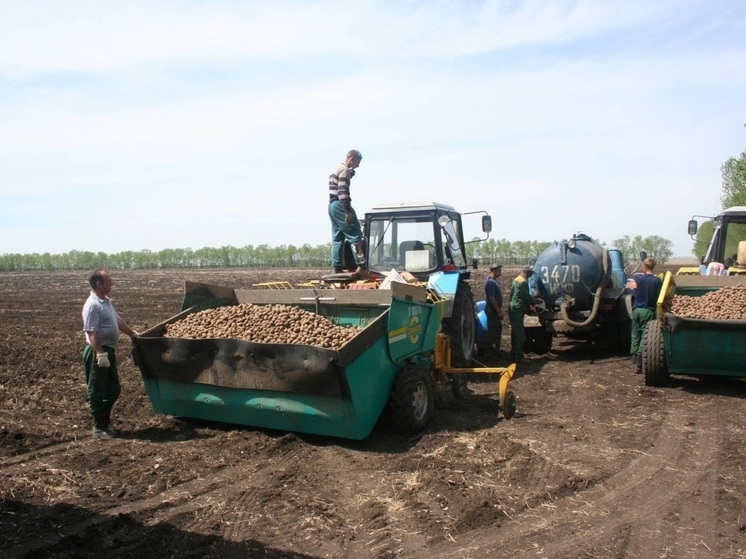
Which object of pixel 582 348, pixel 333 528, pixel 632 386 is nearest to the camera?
pixel 333 528

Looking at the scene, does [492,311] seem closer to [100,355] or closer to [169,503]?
[100,355]

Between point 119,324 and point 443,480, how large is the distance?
3564 mm

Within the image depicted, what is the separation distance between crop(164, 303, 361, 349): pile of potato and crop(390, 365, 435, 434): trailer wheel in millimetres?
634

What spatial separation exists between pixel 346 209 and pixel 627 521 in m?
4.82

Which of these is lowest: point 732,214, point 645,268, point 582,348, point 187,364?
point 582,348

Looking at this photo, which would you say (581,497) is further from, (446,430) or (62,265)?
(62,265)

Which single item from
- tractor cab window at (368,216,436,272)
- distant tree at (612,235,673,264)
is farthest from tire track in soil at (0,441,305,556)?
distant tree at (612,235,673,264)

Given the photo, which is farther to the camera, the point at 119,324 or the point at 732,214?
the point at 732,214

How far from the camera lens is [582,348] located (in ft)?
41.1

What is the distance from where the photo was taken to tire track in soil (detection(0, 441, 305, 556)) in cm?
418

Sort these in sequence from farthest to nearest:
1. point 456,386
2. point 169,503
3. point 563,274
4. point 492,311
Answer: point 563,274 → point 492,311 → point 456,386 → point 169,503

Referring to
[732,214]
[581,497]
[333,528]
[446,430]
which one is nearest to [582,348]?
[732,214]

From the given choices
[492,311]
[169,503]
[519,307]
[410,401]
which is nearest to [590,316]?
[519,307]

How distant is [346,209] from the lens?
816 centimetres
